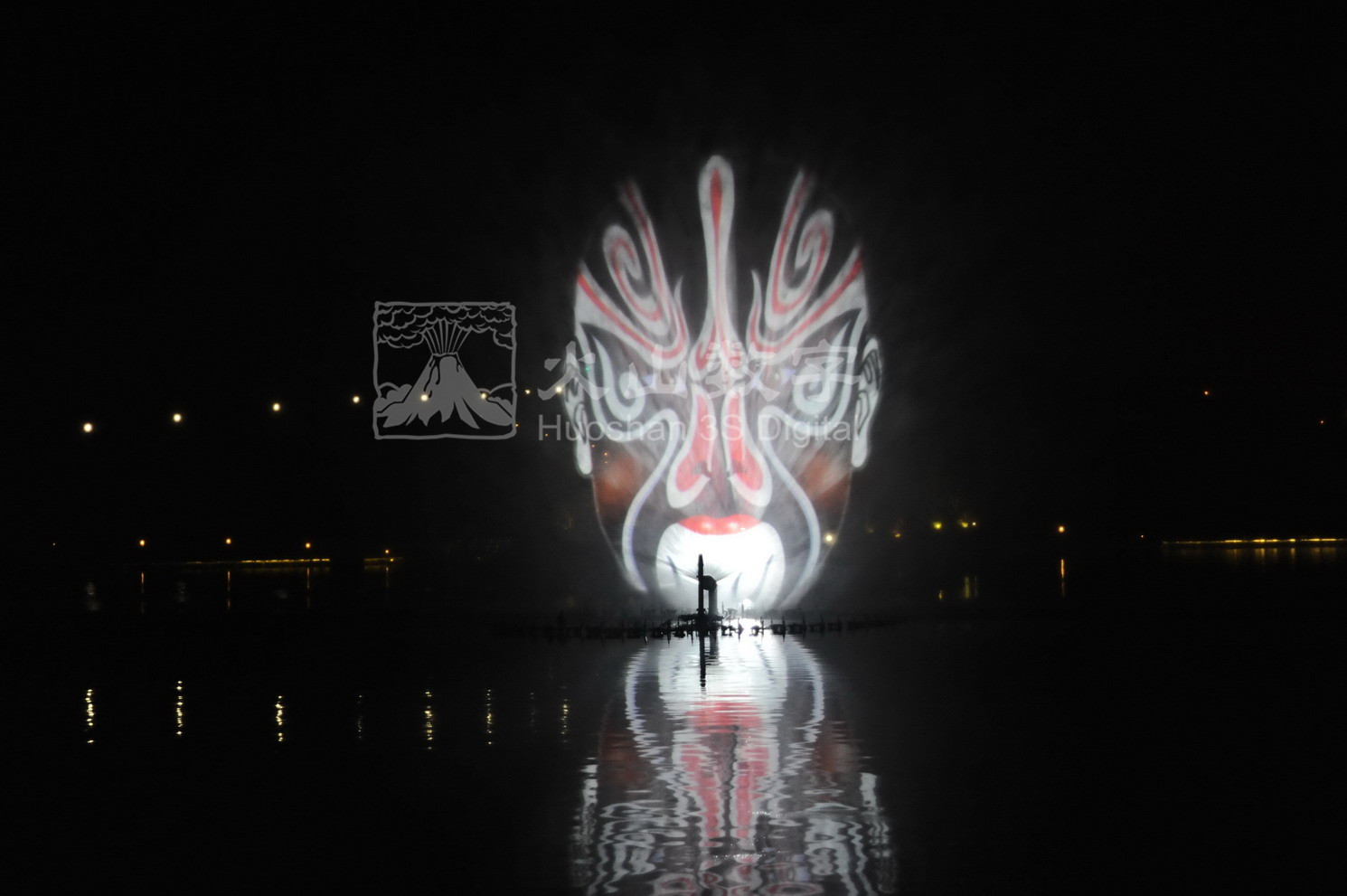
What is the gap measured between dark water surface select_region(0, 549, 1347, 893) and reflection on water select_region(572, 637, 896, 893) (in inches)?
2.3

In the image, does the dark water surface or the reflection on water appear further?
the dark water surface

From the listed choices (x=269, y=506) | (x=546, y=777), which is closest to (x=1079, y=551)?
(x=269, y=506)

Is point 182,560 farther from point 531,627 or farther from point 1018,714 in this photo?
point 1018,714

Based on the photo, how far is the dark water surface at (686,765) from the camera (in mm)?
13375

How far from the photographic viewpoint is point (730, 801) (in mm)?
15914

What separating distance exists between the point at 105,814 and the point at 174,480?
349 ft

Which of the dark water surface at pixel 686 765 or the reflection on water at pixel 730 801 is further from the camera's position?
the dark water surface at pixel 686 765

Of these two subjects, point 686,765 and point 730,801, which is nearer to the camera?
point 730,801

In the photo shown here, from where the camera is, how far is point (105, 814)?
1628 cm

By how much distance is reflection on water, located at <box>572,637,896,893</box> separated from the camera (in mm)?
12664

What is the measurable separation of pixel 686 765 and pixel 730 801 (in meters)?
2.65

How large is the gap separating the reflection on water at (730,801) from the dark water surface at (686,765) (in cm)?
6

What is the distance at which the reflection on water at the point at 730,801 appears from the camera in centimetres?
1266

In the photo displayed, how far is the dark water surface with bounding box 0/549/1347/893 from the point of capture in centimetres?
1338
